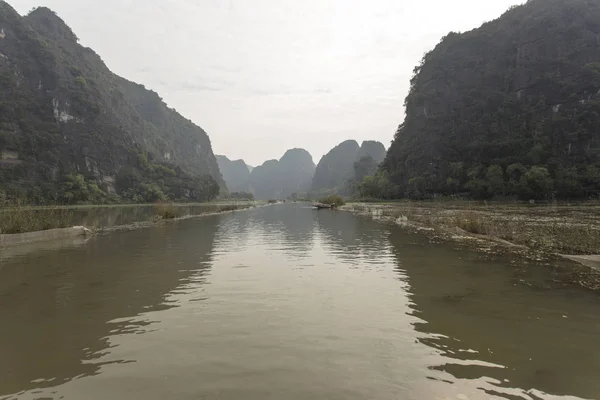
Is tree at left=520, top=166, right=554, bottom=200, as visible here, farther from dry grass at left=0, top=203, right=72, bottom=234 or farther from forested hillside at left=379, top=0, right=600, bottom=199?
dry grass at left=0, top=203, right=72, bottom=234

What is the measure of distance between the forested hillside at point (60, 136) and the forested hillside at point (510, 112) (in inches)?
4377

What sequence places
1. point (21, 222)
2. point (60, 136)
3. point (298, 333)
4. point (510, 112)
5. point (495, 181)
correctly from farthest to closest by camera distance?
point (60, 136) < point (510, 112) < point (495, 181) < point (21, 222) < point (298, 333)

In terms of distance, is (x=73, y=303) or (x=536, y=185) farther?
(x=536, y=185)

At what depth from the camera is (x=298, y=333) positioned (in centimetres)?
638

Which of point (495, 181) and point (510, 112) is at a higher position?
point (510, 112)

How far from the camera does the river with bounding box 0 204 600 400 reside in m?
4.55

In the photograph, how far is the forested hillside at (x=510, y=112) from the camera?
290 feet

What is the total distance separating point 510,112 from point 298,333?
132550 mm

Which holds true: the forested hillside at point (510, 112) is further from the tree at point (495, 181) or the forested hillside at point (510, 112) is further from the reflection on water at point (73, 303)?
the reflection on water at point (73, 303)

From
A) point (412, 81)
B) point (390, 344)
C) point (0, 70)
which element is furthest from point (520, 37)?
point (0, 70)

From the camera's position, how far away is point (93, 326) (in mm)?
6863

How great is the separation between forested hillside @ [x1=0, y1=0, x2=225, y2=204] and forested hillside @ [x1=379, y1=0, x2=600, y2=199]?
111178 millimetres

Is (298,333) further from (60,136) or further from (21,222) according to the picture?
(60,136)

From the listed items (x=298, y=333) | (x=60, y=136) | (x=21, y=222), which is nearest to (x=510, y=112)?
(x=21, y=222)
